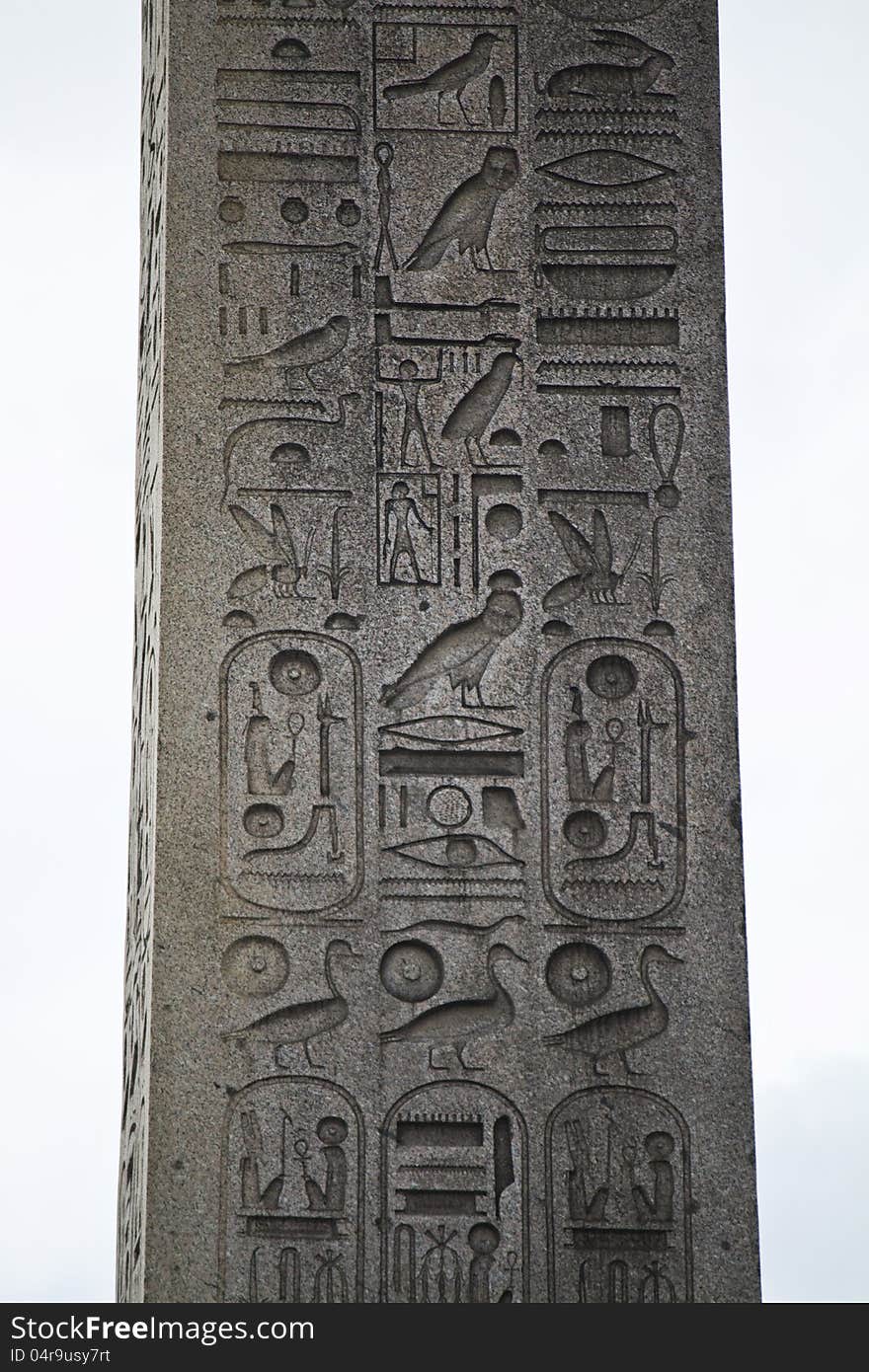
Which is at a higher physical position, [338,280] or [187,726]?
[338,280]

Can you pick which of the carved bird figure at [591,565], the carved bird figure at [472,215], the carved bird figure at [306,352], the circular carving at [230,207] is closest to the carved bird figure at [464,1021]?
the carved bird figure at [591,565]

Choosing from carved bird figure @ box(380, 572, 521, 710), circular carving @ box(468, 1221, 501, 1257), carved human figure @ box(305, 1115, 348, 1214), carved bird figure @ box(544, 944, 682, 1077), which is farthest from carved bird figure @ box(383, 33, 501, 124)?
circular carving @ box(468, 1221, 501, 1257)

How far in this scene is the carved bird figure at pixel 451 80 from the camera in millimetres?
10430

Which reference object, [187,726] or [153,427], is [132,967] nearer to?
[187,726]

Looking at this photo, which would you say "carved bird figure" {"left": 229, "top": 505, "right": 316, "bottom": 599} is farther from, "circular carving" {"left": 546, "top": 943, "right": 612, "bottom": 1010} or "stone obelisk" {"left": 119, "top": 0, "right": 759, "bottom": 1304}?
"circular carving" {"left": 546, "top": 943, "right": 612, "bottom": 1010}

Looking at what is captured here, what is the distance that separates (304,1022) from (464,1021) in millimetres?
384

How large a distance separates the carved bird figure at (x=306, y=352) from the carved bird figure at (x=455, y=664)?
74cm

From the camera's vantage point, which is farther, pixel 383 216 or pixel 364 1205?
pixel 383 216

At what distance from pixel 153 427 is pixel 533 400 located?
996 millimetres

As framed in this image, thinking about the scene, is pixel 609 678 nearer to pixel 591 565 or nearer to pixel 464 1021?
pixel 591 565

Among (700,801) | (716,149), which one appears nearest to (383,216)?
(716,149)

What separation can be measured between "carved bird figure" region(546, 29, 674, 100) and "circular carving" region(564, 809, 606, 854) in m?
1.89

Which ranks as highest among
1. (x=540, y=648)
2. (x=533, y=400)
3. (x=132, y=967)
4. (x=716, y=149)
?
(x=716, y=149)

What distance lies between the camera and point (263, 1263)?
962 centimetres
